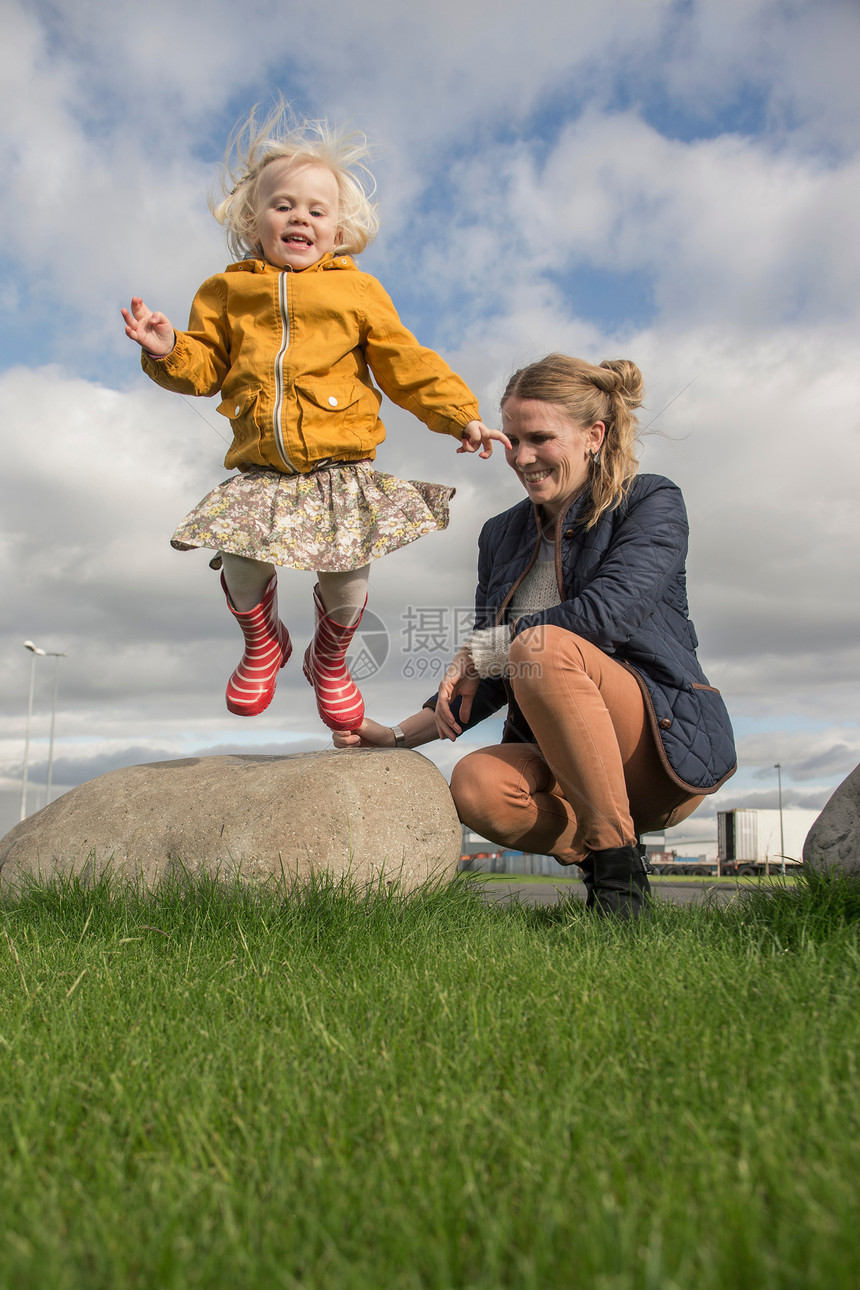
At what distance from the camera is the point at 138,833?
4516mm

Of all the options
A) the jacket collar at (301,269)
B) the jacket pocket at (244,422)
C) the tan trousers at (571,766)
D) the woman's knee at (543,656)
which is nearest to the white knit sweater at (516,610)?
the woman's knee at (543,656)

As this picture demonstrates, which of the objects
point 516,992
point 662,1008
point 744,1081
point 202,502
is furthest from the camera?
point 202,502

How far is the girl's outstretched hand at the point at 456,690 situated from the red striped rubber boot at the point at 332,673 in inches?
20.2

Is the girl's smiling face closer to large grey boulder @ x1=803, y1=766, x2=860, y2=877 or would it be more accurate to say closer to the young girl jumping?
Answer: the young girl jumping

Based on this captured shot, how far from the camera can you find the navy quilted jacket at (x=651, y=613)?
3.74m

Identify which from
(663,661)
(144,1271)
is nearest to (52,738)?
(663,661)

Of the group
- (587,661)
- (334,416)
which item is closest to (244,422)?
(334,416)

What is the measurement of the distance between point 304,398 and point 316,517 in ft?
1.88

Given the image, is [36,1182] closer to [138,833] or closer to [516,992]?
[516,992]

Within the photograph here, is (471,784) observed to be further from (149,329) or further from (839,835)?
(149,329)

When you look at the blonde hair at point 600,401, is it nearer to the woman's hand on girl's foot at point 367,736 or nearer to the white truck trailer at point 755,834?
the woman's hand on girl's foot at point 367,736

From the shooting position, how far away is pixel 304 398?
4.23m

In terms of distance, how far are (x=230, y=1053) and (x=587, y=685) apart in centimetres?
208

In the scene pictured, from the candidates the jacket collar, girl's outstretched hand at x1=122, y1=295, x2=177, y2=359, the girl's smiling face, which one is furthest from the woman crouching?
girl's outstretched hand at x1=122, y1=295, x2=177, y2=359
